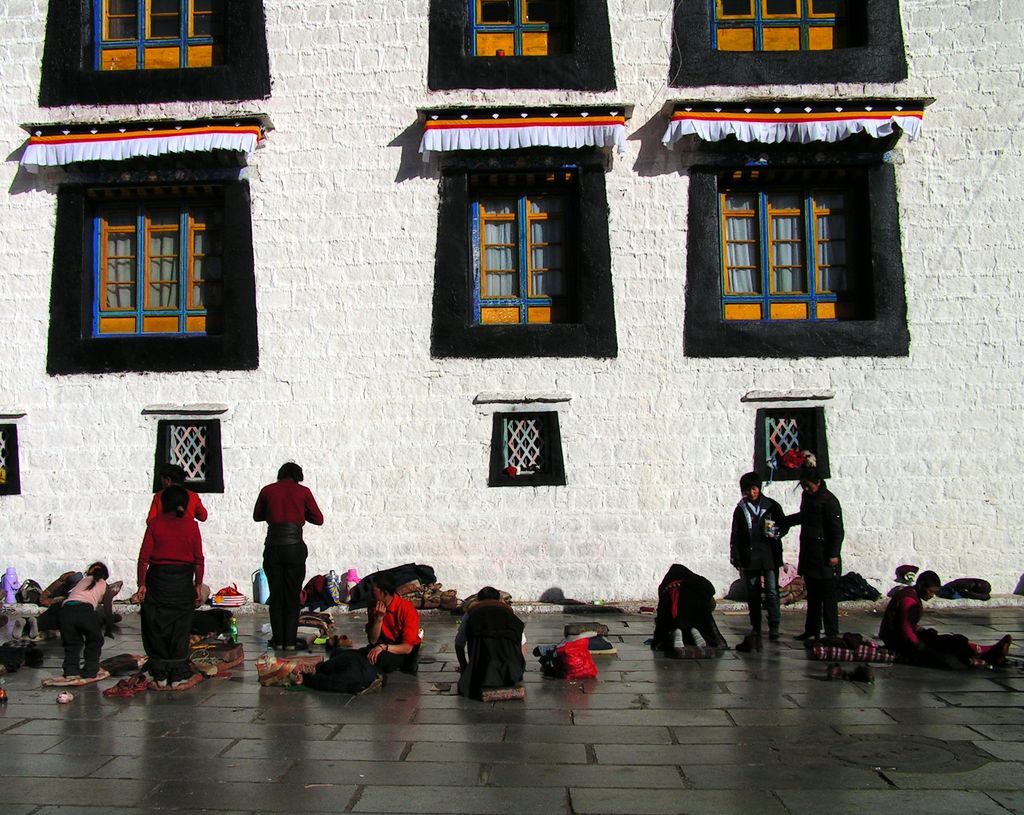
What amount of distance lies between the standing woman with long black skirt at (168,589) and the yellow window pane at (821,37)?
9.58 metres

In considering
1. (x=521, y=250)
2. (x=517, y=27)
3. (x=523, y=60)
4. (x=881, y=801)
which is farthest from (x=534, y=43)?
(x=881, y=801)

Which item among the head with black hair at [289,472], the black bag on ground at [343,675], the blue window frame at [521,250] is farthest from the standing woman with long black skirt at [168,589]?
the blue window frame at [521,250]

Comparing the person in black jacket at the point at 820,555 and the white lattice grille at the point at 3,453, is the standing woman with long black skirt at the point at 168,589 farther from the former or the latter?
the white lattice grille at the point at 3,453

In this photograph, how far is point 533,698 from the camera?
27.0 feet

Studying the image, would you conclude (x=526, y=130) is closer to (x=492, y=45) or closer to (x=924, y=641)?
(x=492, y=45)

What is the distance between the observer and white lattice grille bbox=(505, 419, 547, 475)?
13.5 meters

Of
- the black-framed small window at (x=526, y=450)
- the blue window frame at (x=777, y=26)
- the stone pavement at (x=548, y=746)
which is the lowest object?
the stone pavement at (x=548, y=746)

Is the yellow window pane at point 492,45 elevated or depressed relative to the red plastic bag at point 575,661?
elevated

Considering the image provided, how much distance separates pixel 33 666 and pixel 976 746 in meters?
7.54

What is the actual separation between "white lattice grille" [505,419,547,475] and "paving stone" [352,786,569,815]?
7.59 metres

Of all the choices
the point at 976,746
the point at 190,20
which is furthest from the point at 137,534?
the point at 976,746

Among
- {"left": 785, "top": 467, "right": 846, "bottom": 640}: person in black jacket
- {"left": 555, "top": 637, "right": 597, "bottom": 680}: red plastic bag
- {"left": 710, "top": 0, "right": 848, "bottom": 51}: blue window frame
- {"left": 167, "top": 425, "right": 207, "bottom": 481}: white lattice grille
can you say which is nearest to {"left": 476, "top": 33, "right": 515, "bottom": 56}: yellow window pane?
{"left": 710, "top": 0, "right": 848, "bottom": 51}: blue window frame

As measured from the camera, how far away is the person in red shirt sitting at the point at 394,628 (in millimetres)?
9266

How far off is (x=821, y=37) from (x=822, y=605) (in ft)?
23.8
